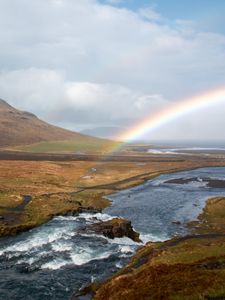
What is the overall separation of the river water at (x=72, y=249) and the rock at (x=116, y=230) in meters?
1.34

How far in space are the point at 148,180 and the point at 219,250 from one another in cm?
9826

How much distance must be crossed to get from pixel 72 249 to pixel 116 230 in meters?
9.49

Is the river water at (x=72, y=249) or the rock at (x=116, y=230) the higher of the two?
the rock at (x=116, y=230)

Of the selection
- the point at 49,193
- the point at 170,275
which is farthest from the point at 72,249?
the point at 49,193

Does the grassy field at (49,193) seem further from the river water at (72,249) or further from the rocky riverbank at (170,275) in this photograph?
the rocky riverbank at (170,275)

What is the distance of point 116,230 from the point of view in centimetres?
5997

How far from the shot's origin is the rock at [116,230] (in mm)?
59812

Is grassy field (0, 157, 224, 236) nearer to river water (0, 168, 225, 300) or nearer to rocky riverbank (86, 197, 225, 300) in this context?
river water (0, 168, 225, 300)

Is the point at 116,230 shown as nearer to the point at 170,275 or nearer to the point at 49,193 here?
the point at 170,275

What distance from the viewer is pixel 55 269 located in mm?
45938

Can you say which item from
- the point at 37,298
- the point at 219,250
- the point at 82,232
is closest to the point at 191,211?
the point at 82,232

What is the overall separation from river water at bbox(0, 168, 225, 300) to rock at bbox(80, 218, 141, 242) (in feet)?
4.41

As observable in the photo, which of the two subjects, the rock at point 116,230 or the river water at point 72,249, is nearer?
the river water at point 72,249

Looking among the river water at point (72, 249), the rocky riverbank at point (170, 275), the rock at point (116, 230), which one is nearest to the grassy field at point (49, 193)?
the river water at point (72, 249)
